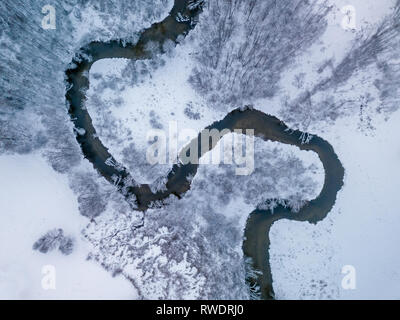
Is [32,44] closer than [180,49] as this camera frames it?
Yes

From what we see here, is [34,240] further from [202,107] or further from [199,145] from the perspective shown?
[202,107]

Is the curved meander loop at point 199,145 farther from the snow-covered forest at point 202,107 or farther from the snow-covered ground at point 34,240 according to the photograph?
the snow-covered ground at point 34,240

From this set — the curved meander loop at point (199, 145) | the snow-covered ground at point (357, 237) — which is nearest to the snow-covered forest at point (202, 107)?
the snow-covered ground at point (357, 237)

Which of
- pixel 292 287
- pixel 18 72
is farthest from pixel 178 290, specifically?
pixel 18 72

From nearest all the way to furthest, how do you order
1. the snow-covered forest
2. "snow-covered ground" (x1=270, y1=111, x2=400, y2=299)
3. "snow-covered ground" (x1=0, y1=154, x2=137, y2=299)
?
"snow-covered ground" (x1=0, y1=154, x2=137, y2=299) < the snow-covered forest < "snow-covered ground" (x1=270, y1=111, x2=400, y2=299)

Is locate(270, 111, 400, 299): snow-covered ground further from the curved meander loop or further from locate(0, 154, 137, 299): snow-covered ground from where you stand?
locate(0, 154, 137, 299): snow-covered ground

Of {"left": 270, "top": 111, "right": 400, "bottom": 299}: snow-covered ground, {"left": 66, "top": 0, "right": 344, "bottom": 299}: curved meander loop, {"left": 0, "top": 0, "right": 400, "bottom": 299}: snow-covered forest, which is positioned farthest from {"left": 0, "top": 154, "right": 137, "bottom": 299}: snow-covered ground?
{"left": 270, "top": 111, "right": 400, "bottom": 299}: snow-covered ground
